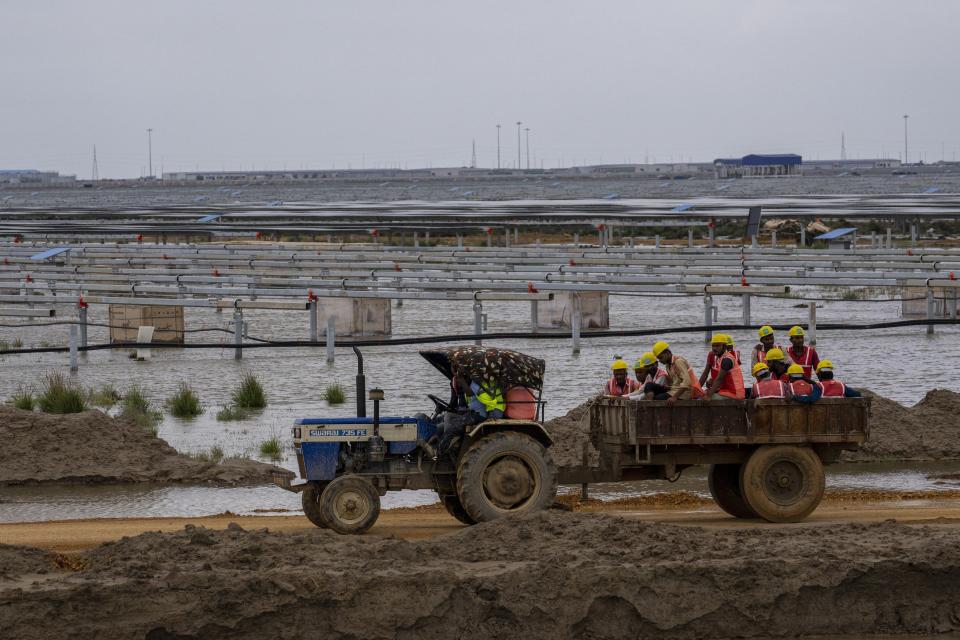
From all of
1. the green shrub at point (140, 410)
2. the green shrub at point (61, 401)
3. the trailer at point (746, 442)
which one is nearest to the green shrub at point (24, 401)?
the green shrub at point (61, 401)

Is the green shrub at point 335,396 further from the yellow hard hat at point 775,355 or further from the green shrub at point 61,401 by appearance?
the yellow hard hat at point 775,355

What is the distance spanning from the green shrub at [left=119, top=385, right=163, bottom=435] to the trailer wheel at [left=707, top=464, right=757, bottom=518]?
366 inches

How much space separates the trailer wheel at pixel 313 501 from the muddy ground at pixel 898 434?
463 centimetres

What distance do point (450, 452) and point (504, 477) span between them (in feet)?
Answer: 1.83

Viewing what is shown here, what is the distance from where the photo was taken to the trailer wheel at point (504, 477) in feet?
40.2

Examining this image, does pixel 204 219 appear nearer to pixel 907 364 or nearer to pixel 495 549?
pixel 907 364

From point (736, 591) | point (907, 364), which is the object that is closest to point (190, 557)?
point (736, 591)

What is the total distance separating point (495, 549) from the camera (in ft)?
35.8

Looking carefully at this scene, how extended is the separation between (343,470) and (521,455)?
1558mm

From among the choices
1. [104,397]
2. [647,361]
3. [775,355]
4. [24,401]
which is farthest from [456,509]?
[104,397]

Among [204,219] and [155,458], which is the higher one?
[204,219]

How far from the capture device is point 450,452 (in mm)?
12625

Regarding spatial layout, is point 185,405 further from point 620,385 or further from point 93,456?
point 620,385

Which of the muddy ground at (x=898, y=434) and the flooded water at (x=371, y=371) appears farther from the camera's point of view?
the muddy ground at (x=898, y=434)
